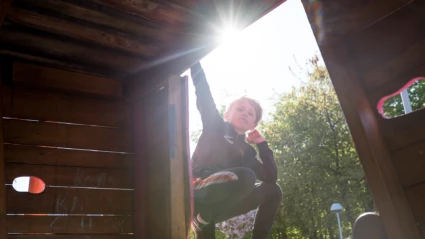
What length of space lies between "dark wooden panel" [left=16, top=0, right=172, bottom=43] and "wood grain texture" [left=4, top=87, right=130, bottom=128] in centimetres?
109

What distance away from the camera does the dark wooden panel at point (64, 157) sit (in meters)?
3.74

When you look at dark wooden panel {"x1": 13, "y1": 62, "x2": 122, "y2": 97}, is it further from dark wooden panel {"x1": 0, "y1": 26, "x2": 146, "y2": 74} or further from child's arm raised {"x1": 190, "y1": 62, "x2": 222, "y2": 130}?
child's arm raised {"x1": 190, "y1": 62, "x2": 222, "y2": 130}

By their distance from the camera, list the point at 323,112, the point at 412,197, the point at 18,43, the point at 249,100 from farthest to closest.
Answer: the point at 323,112 < the point at 249,100 < the point at 18,43 < the point at 412,197

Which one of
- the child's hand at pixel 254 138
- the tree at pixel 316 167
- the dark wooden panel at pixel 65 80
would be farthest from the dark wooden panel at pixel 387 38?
the tree at pixel 316 167

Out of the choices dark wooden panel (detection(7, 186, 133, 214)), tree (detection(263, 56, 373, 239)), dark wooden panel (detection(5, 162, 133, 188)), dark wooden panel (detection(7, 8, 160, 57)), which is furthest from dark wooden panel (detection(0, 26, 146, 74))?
tree (detection(263, 56, 373, 239))

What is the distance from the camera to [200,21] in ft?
10.7

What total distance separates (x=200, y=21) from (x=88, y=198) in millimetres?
2057

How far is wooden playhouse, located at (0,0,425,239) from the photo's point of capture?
317cm

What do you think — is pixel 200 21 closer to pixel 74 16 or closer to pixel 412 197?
pixel 74 16

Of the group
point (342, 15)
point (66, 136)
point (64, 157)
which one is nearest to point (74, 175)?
point (64, 157)

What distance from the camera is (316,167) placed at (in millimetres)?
17641

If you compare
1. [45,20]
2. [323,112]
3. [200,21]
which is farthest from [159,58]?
[323,112]

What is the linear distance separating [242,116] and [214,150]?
24.7 inches

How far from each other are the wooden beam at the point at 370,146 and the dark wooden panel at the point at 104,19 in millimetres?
1995
